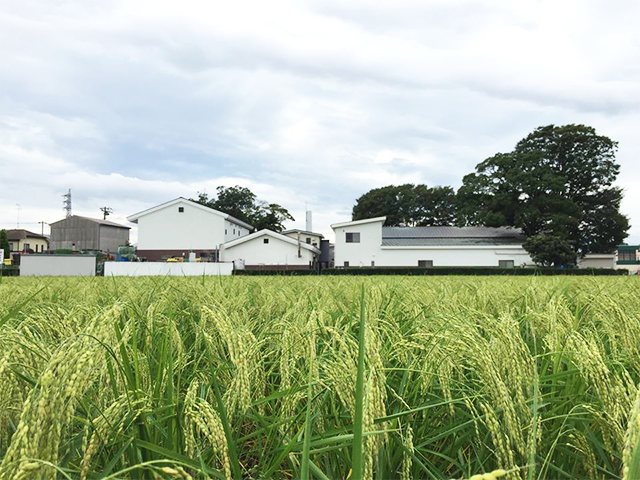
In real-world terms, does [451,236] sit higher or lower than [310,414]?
higher

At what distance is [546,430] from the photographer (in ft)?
3.97

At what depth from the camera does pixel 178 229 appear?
1740 inches

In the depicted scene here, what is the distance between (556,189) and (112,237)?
60.6 m

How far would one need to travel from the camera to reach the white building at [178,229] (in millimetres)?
43844

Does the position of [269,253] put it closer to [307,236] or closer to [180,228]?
[180,228]

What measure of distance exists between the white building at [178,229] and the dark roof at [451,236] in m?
16.8

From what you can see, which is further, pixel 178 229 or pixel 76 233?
pixel 76 233

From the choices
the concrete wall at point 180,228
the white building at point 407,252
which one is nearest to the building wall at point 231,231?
the concrete wall at point 180,228

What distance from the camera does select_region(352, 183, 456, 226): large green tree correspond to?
69.6 meters

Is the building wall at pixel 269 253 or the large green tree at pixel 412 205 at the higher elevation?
the large green tree at pixel 412 205

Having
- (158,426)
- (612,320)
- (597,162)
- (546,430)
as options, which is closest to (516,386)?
(546,430)

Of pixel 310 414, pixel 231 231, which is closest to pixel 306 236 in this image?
pixel 231 231

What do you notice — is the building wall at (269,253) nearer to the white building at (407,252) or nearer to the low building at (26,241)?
the white building at (407,252)

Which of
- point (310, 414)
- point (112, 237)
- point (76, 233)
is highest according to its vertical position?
point (76, 233)
